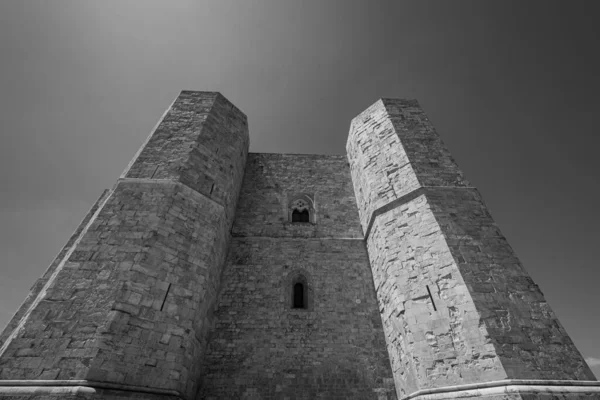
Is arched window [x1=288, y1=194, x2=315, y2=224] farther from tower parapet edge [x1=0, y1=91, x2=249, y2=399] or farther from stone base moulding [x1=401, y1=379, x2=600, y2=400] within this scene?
stone base moulding [x1=401, y1=379, x2=600, y2=400]

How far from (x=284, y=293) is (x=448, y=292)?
4279 mm

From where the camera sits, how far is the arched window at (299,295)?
7.98 metres

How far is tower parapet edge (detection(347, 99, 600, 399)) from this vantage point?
15.8ft

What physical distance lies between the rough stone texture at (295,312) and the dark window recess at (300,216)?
1.55ft

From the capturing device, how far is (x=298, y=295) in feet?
26.9

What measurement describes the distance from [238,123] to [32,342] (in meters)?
8.52

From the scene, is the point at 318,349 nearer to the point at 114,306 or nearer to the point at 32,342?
the point at 114,306

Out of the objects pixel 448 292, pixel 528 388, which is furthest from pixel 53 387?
pixel 528 388

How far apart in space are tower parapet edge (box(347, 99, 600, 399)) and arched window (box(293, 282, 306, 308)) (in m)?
2.25

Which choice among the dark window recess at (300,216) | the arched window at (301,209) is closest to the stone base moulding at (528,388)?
the arched window at (301,209)

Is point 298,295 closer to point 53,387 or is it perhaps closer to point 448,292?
point 448,292

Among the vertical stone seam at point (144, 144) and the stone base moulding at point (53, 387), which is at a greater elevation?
the vertical stone seam at point (144, 144)

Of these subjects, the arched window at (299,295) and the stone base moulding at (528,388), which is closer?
the stone base moulding at (528,388)

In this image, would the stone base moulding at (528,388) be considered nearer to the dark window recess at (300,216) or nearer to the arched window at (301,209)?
the arched window at (301,209)
